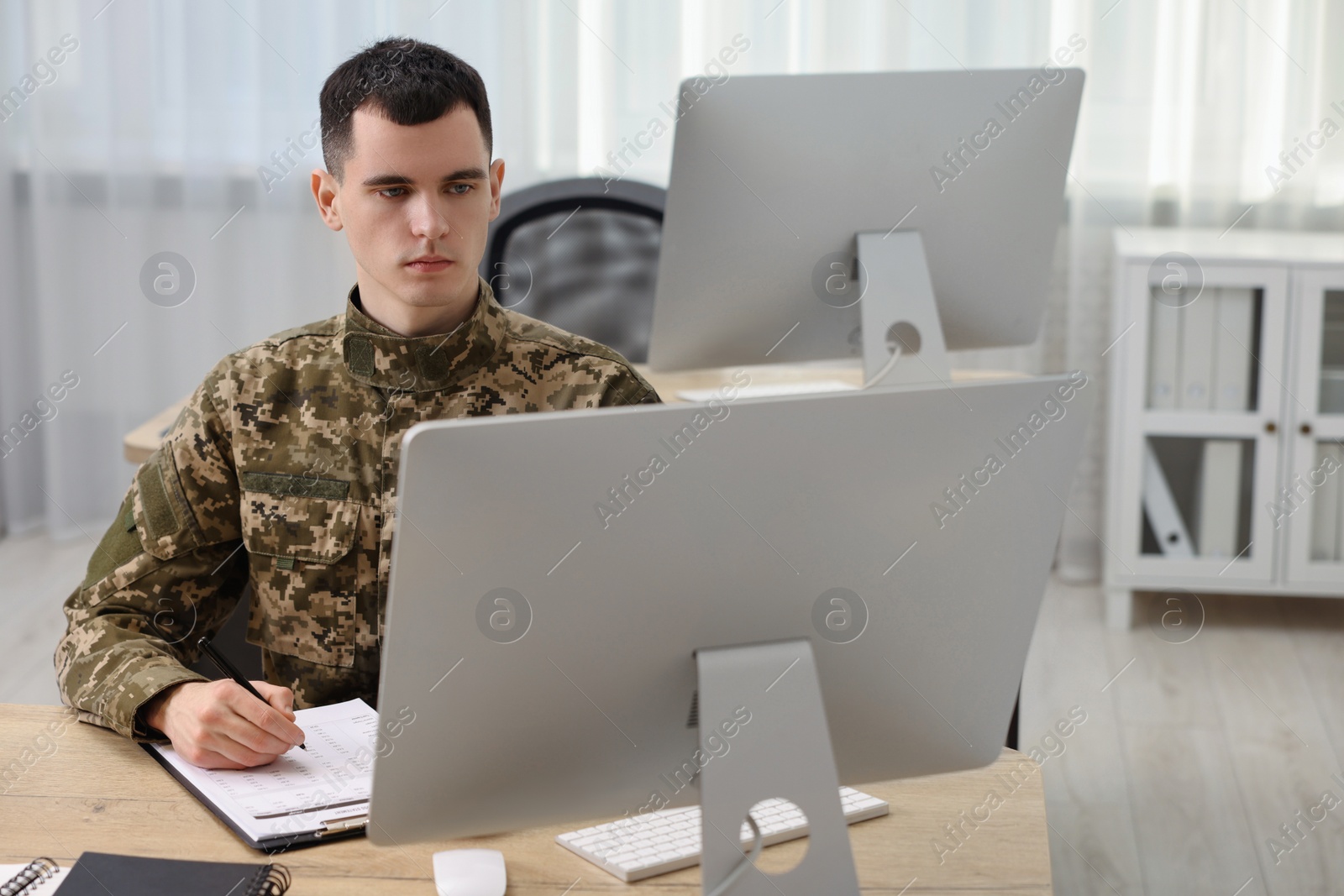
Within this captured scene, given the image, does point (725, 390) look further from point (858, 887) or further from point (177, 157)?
point (177, 157)

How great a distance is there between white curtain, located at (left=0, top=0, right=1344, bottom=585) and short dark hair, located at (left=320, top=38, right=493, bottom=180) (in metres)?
2.00

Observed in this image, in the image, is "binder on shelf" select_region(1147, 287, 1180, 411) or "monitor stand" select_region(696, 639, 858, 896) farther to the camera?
"binder on shelf" select_region(1147, 287, 1180, 411)

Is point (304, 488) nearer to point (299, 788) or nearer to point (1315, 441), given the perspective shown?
point (299, 788)

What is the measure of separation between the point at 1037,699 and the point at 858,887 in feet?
6.26

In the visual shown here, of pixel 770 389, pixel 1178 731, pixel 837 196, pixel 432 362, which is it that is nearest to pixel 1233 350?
pixel 1178 731

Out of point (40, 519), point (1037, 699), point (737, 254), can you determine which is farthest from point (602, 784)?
point (40, 519)

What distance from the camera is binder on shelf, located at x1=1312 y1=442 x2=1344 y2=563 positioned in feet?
9.64

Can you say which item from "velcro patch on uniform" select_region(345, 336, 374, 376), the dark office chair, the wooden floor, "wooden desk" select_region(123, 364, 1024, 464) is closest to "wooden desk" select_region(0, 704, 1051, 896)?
"velcro patch on uniform" select_region(345, 336, 374, 376)

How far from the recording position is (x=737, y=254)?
5.01 ft

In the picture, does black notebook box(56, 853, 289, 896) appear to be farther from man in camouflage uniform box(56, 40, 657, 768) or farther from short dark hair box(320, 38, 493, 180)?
short dark hair box(320, 38, 493, 180)

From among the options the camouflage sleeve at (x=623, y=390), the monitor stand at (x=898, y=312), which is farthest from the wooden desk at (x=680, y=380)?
the camouflage sleeve at (x=623, y=390)

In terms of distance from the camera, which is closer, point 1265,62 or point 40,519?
point 1265,62

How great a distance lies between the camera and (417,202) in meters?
1.27

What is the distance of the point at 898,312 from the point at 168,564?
0.88 m
